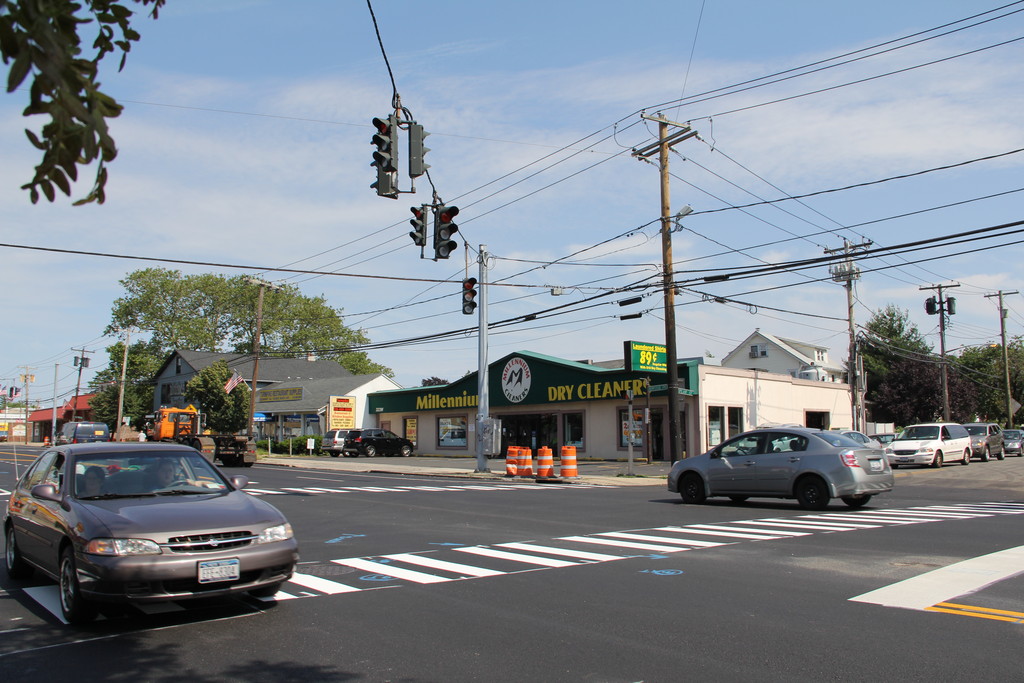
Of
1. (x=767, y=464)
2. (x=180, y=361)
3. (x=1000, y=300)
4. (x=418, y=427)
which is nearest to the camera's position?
(x=767, y=464)

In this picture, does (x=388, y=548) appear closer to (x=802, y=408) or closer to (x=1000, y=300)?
A: (x=802, y=408)

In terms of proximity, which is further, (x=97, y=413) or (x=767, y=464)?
(x=97, y=413)

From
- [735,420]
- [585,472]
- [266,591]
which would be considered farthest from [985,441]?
[266,591]

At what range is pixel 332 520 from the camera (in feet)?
46.7

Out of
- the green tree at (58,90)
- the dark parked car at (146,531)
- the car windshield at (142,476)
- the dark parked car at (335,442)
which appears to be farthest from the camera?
the dark parked car at (335,442)

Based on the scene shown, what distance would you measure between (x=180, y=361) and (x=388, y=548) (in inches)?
2811

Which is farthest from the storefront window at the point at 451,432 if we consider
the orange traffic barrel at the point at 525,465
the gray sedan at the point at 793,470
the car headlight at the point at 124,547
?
the car headlight at the point at 124,547

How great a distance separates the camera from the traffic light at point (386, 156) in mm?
14148

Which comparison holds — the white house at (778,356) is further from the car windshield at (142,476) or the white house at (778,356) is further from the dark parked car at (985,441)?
the car windshield at (142,476)

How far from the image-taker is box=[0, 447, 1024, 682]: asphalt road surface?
553 centimetres

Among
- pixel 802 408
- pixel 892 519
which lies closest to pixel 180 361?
pixel 802 408

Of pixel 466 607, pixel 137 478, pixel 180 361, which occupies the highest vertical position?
pixel 180 361

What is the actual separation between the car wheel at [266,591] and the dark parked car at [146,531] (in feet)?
0.09

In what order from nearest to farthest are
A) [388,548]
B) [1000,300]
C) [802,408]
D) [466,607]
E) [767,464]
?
[466,607]
[388,548]
[767,464]
[802,408]
[1000,300]
